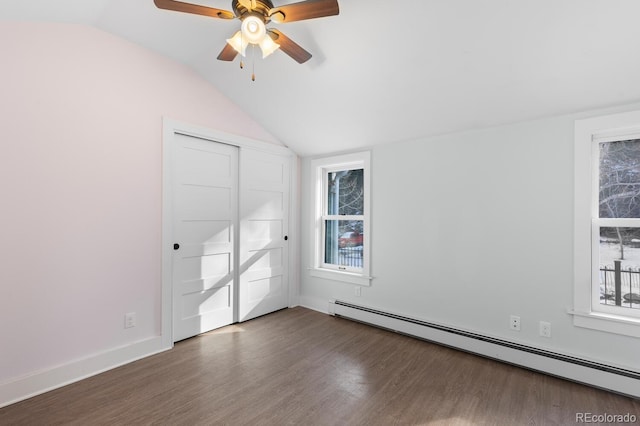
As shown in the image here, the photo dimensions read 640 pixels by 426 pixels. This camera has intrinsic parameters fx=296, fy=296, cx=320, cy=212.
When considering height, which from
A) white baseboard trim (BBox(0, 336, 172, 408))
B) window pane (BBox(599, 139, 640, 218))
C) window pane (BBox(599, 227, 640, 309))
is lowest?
white baseboard trim (BBox(0, 336, 172, 408))

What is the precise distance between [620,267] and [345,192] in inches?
104

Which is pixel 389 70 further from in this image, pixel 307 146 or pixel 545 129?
pixel 307 146

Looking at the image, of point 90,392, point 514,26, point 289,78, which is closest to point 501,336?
point 514,26

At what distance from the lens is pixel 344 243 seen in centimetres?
387

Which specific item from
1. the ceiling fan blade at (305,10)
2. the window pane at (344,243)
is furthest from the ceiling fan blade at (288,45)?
the window pane at (344,243)

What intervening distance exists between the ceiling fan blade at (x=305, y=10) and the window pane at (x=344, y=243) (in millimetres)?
2421

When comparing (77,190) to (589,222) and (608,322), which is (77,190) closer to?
(589,222)

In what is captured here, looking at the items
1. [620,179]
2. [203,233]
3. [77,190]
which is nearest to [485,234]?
[620,179]

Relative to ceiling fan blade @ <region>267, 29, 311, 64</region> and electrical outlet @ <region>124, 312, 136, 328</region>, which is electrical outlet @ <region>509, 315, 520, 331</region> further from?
electrical outlet @ <region>124, 312, 136, 328</region>

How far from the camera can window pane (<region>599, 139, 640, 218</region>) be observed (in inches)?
86.3

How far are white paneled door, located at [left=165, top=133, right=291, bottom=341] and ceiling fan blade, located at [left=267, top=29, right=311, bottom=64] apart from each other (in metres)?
1.51

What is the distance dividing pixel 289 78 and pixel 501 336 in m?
2.98

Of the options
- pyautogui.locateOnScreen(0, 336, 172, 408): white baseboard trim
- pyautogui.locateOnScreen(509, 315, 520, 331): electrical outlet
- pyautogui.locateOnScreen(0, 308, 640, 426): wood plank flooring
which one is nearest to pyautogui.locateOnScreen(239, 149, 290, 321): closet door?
pyautogui.locateOnScreen(0, 308, 640, 426): wood plank flooring

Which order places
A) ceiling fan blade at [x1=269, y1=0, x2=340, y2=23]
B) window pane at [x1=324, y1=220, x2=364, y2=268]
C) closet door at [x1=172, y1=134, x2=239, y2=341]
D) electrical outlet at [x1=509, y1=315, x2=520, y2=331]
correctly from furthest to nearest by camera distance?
window pane at [x1=324, y1=220, x2=364, y2=268] → closet door at [x1=172, y1=134, x2=239, y2=341] → electrical outlet at [x1=509, y1=315, x2=520, y2=331] → ceiling fan blade at [x1=269, y1=0, x2=340, y2=23]
